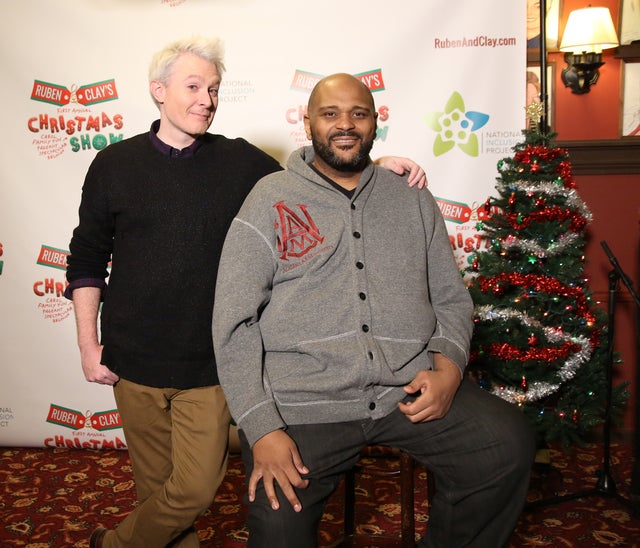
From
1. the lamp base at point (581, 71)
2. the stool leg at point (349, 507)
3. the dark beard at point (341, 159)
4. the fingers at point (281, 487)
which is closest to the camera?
the fingers at point (281, 487)

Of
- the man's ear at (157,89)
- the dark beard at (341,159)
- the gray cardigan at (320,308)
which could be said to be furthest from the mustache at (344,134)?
the man's ear at (157,89)

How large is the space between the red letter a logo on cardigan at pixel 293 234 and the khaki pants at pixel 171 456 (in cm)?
53

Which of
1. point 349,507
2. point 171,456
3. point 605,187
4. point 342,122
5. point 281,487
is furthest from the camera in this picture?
point 605,187

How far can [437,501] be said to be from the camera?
2.02 m

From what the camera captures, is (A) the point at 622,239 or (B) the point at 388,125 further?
(A) the point at 622,239

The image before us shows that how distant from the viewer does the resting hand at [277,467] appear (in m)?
1.81

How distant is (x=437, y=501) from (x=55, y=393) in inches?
106

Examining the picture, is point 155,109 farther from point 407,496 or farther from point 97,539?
point 407,496

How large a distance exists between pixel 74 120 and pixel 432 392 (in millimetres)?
2660

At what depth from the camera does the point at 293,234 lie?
6.75 ft

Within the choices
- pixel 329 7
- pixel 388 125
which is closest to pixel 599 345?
pixel 388 125

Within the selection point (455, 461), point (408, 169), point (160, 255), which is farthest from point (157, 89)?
point (455, 461)

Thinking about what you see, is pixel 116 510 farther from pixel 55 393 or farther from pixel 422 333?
pixel 422 333

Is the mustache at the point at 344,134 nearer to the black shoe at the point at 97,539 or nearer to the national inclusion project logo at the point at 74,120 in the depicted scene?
the black shoe at the point at 97,539
